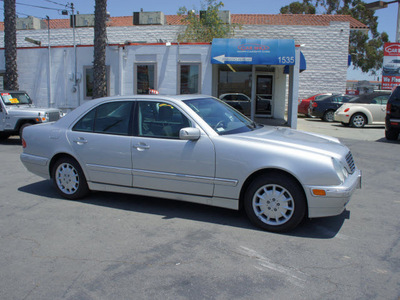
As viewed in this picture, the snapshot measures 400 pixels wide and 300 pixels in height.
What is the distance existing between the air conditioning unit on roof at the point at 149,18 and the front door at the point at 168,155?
24.4m

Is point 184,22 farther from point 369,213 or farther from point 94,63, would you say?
point 369,213

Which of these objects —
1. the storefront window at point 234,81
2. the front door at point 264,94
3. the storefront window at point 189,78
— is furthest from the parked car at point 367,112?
the storefront window at point 189,78

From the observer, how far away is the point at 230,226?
4922mm

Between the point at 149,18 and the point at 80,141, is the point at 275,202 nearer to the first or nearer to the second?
the point at 80,141

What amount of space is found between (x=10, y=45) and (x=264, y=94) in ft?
40.2

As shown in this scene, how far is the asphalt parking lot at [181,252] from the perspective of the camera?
3422 mm

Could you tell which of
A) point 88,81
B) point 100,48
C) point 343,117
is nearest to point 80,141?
point 100,48

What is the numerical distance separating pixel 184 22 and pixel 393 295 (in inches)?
1029

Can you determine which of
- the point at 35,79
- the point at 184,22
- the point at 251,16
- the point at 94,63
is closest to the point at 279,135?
the point at 94,63

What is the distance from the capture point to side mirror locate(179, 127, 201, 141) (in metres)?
4.87

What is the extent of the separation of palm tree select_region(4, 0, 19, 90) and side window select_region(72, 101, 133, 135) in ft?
42.1

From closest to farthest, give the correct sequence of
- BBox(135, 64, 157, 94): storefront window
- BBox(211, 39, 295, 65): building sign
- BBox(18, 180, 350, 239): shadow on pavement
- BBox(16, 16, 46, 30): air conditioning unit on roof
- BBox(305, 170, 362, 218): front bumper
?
BBox(305, 170, 362, 218): front bumper, BBox(18, 180, 350, 239): shadow on pavement, BBox(211, 39, 295, 65): building sign, BBox(135, 64, 157, 94): storefront window, BBox(16, 16, 46, 30): air conditioning unit on roof

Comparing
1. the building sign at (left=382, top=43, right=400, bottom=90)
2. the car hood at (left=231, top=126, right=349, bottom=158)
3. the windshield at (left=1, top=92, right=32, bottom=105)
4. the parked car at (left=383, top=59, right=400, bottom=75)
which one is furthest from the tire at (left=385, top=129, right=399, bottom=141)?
the windshield at (left=1, top=92, right=32, bottom=105)

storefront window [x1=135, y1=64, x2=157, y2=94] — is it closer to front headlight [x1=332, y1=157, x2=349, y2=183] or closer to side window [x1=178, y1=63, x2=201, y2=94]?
side window [x1=178, y1=63, x2=201, y2=94]
